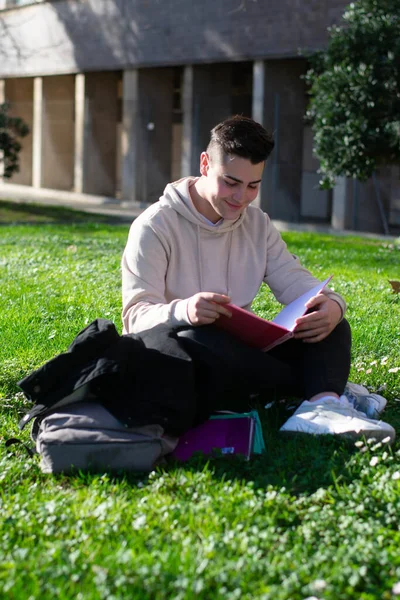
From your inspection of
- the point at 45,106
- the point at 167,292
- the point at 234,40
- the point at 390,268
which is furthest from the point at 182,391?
the point at 45,106

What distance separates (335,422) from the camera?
13.1 ft

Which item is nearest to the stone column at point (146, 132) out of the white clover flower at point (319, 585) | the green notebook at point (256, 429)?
the green notebook at point (256, 429)

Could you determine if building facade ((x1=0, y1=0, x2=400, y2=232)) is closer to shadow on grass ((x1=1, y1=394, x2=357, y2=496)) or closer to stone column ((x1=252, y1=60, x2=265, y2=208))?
stone column ((x1=252, y1=60, x2=265, y2=208))

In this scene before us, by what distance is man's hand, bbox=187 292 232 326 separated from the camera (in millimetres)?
3904

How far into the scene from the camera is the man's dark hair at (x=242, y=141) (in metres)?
4.19

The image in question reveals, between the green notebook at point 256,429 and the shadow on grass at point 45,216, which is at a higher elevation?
the green notebook at point 256,429

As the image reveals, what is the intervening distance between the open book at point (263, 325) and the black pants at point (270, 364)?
0.14 feet

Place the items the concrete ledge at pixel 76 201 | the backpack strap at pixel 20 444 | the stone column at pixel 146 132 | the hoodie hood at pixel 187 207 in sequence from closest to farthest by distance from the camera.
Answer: the backpack strap at pixel 20 444 < the hoodie hood at pixel 187 207 < the concrete ledge at pixel 76 201 < the stone column at pixel 146 132

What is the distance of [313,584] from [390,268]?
291 inches

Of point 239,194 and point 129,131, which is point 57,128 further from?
point 239,194

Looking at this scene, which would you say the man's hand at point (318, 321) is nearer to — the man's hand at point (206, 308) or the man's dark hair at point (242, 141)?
the man's hand at point (206, 308)

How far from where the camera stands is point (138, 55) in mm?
22125

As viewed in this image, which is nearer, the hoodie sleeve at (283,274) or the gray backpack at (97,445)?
the gray backpack at (97,445)

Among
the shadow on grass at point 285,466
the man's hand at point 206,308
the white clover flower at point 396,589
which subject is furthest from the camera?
the man's hand at point 206,308
